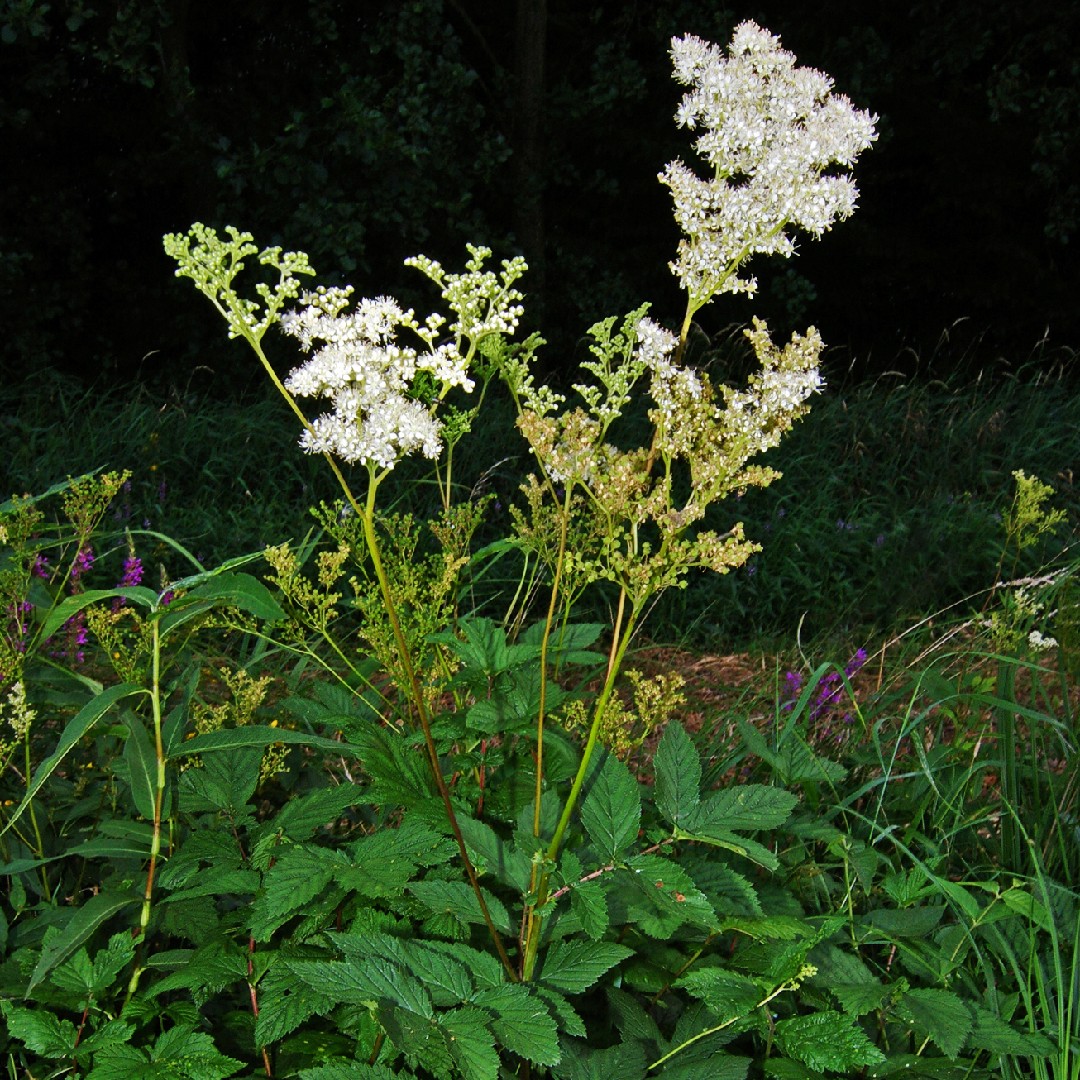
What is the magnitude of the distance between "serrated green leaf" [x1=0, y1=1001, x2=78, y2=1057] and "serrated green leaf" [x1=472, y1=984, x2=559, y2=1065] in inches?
22.9

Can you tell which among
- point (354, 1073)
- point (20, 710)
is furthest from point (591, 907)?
point (20, 710)

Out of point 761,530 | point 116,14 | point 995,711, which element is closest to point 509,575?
point 761,530

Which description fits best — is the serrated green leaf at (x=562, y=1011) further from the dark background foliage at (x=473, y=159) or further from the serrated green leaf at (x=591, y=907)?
the dark background foliage at (x=473, y=159)

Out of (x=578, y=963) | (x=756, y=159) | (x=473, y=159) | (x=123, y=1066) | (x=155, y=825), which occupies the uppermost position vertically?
(x=473, y=159)

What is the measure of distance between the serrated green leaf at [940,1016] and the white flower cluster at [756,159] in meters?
1.03

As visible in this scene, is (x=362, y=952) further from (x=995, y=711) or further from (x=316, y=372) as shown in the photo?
(x=995, y=711)

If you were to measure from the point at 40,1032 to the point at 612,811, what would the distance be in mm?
826

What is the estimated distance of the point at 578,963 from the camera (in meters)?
1.48

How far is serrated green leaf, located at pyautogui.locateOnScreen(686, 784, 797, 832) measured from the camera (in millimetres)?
1582

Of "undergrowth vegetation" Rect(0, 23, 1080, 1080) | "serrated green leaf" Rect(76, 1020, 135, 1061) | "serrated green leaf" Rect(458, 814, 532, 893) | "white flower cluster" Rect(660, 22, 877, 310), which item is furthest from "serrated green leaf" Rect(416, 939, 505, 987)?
"white flower cluster" Rect(660, 22, 877, 310)

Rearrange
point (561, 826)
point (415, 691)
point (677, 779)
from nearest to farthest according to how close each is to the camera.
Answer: point (415, 691) → point (561, 826) → point (677, 779)

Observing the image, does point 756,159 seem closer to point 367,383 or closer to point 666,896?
point 367,383

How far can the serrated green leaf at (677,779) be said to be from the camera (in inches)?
62.4

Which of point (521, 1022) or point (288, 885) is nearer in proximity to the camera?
point (521, 1022)
